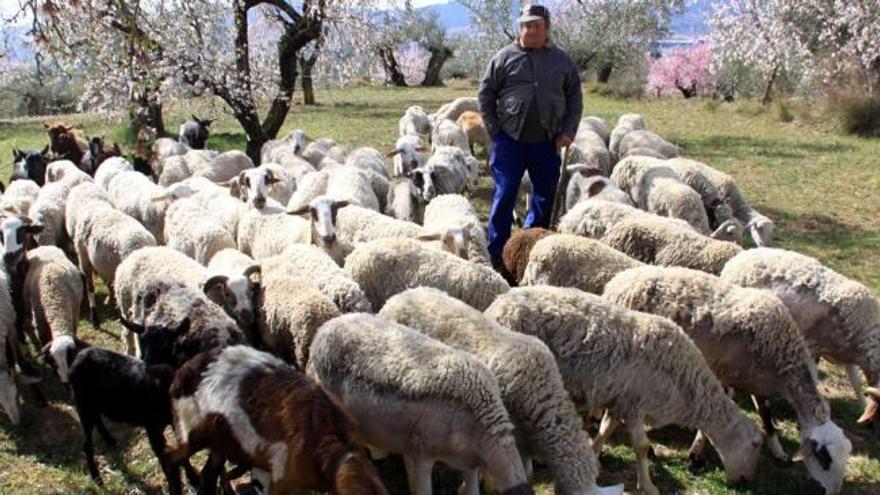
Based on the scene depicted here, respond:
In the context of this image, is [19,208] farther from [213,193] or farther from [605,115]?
[605,115]

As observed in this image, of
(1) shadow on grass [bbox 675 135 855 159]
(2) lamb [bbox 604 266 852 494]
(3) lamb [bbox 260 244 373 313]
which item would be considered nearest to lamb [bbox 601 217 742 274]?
(2) lamb [bbox 604 266 852 494]

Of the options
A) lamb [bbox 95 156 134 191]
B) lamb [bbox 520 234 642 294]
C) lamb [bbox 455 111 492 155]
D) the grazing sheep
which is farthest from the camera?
lamb [bbox 455 111 492 155]

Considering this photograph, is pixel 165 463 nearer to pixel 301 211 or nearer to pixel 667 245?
pixel 301 211

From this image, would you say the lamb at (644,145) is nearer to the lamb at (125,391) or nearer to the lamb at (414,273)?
the lamb at (414,273)

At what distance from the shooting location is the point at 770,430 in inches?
200

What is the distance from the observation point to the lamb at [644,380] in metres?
4.59

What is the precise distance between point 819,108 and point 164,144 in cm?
1608

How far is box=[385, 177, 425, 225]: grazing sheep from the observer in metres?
8.66

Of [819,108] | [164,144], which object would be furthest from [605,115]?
[164,144]

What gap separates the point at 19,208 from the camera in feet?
28.3

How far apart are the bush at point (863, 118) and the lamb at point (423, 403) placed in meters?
17.3

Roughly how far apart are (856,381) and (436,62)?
34457 millimetres

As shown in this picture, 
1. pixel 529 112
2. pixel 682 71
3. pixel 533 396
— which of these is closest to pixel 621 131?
pixel 529 112

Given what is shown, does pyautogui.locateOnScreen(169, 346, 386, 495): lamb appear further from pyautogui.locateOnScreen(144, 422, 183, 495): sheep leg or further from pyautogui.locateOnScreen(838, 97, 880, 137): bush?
pyautogui.locateOnScreen(838, 97, 880, 137): bush
